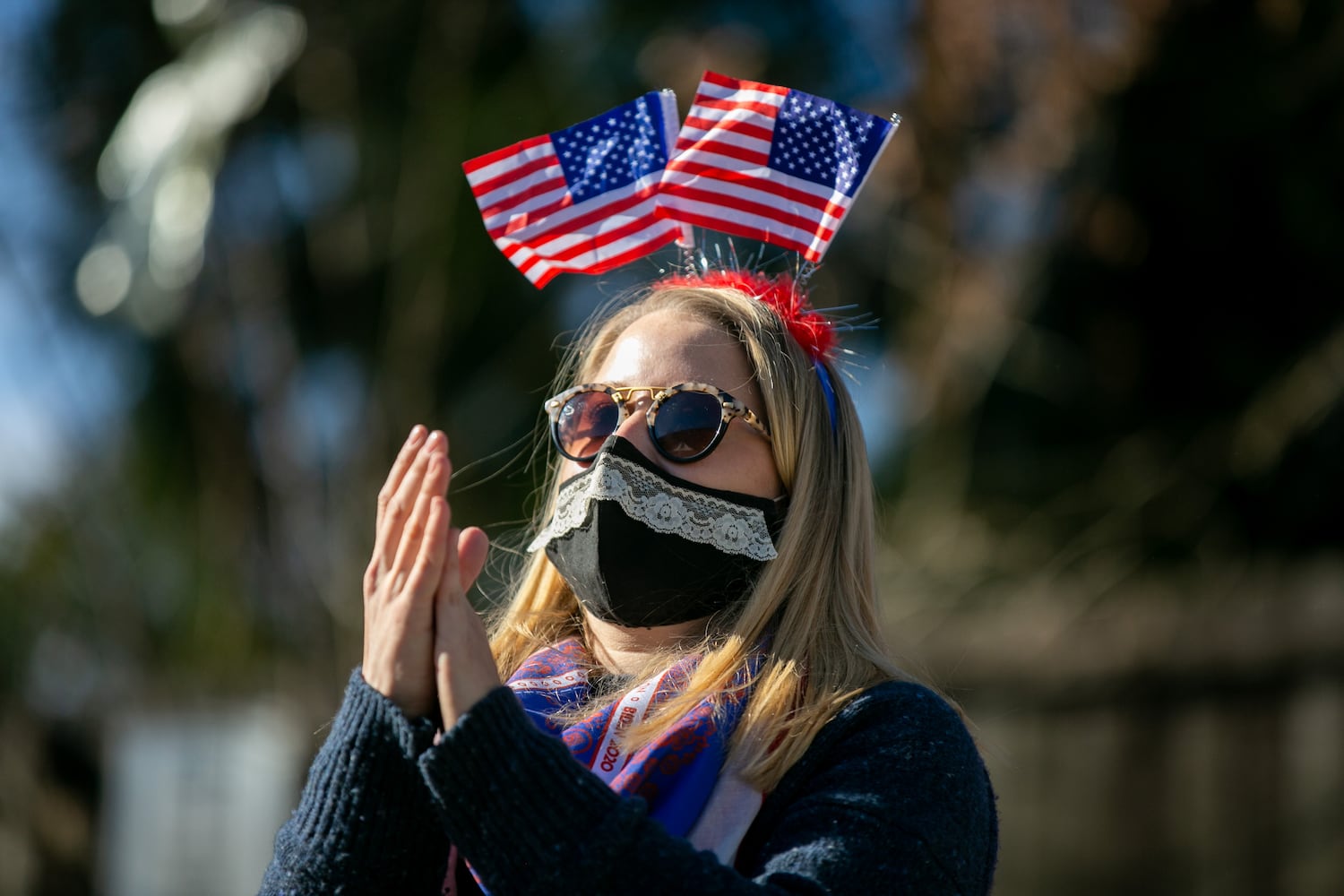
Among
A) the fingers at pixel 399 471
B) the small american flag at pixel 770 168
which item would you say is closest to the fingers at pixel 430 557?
the fingers at pixel 399 471

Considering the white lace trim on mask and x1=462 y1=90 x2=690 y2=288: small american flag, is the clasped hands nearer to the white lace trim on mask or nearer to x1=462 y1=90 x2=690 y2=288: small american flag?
the white lace trim on mask

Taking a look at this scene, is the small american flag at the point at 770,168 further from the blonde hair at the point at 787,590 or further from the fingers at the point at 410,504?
the fingers at the point at 410,504

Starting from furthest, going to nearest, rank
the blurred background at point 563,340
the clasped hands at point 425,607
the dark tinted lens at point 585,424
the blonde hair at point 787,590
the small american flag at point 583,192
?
the blurred background at point 563,340, the small american flag at point 583,192, the dark tinted lens at point 585,424, the blonde hair at point 787,590, the clasped hands at point 425,607

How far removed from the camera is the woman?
65.4 inches

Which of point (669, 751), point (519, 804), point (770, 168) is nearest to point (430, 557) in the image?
point (519, 804)

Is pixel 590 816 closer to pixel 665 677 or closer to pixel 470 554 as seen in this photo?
pixel 470 554

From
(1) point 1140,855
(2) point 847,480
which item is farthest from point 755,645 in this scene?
(1) point 1140,855

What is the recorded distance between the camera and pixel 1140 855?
5.52 meters

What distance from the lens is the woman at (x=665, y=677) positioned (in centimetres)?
166

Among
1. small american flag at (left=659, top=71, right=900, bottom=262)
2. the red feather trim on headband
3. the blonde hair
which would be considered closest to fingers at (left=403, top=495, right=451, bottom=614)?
the blonde hair

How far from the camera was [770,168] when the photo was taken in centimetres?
260

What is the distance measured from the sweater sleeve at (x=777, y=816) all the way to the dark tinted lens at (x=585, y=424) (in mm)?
670

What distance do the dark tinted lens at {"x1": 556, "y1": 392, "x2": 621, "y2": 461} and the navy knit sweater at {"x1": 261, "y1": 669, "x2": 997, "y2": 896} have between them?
0.65 metres

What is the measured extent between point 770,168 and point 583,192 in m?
0.38
